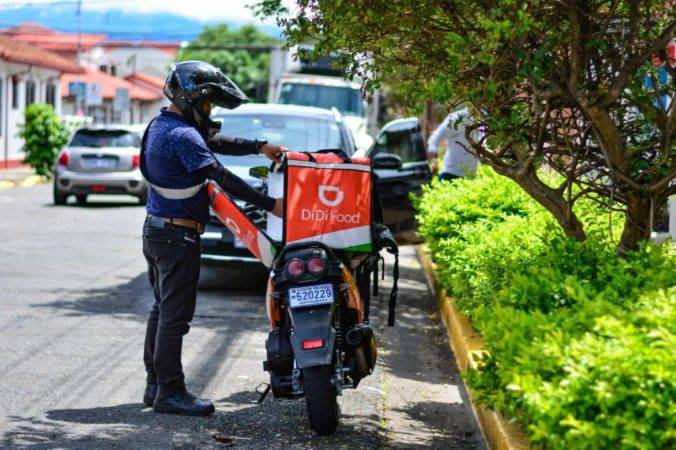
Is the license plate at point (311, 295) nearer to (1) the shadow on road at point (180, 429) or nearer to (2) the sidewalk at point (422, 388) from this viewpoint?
(1) the shadow on road at point (180, 429)

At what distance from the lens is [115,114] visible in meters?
66.9

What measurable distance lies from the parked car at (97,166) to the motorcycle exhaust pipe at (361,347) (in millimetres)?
17712

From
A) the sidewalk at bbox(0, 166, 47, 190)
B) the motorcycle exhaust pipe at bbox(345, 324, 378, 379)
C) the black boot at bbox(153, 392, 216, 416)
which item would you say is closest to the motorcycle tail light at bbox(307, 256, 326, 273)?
the motorcycle exhaust pipe at bbox(345, 324, 378, 379)

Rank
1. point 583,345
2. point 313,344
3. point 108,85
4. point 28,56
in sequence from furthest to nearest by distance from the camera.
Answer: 1. point 108,85
2. point 28,56
3. point 313,344
4. point 583,345

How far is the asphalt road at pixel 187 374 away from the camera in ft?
20.4

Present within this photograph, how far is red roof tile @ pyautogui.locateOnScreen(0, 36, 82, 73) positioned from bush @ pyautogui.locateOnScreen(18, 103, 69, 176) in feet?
14.5

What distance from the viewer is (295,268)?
6070 mm

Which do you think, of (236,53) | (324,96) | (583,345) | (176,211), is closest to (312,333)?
(176,211)

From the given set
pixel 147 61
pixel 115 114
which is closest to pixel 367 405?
pixel 115 114

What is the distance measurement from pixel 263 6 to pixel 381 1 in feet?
3.39

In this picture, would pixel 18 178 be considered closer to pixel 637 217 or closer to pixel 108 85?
pixel 637 217

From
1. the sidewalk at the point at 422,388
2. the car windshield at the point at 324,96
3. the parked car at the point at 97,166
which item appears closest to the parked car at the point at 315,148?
the sidewalk at the point at 422,388

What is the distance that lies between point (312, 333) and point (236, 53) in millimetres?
78431

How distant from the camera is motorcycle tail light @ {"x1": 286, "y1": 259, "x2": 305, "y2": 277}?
19.9 feet
